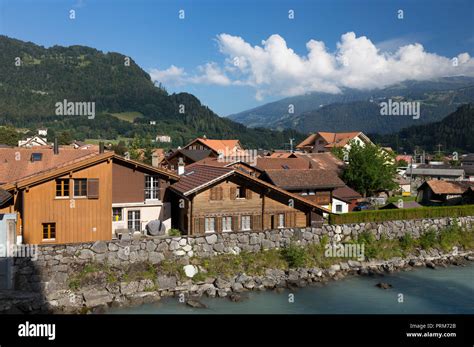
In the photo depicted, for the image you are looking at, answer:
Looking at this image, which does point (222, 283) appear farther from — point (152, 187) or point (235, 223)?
point (152, 187)

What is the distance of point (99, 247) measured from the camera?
21.0 m

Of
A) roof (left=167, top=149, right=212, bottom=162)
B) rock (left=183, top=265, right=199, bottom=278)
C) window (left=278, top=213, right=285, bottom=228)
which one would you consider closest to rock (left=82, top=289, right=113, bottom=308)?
rock (left=183, top=265, right=199, bottom=278)

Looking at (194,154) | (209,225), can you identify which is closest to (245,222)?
(209,225)

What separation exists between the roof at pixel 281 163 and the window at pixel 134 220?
1882cm

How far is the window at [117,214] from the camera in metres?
24.3

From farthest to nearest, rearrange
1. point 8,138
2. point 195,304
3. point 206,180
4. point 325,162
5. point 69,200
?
point 8,138
point 325,162
point 206,180
point 69,200
point 195,304

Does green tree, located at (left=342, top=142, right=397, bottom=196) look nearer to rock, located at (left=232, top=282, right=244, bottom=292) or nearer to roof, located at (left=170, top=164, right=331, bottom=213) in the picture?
roof, located at (left=170, top=164, right=331, bottom=213)

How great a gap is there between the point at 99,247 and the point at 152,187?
5612 millimetres

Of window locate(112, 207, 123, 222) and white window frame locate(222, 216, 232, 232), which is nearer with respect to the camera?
window locate(112, 207, 123, 222)

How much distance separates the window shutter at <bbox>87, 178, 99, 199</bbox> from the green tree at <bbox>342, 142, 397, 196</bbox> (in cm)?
3057

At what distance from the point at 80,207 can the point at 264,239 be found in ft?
36.2

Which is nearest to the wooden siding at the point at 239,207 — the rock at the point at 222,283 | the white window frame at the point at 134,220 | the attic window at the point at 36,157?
the white window frame at the point at 134,220

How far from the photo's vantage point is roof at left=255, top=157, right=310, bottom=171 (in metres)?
42.8
